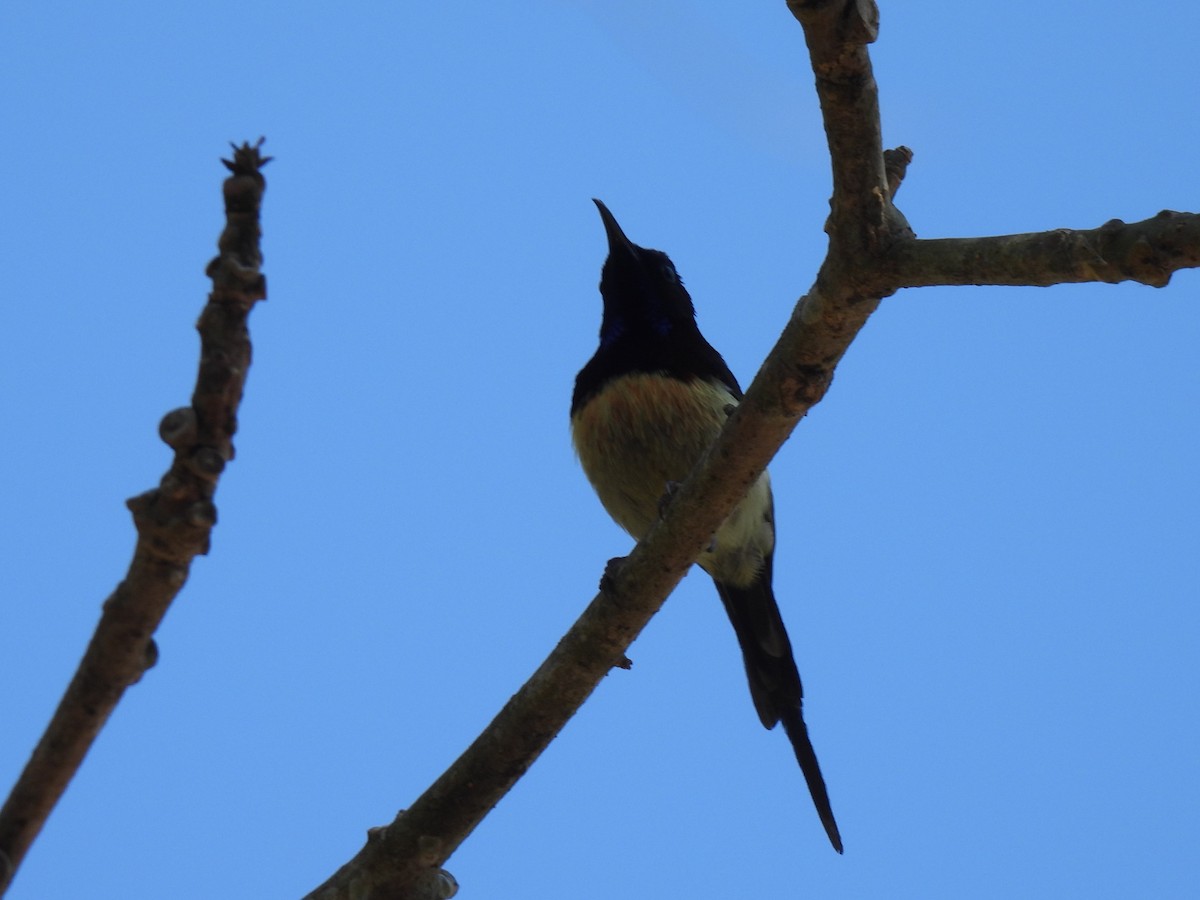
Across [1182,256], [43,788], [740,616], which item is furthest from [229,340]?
[740,616]

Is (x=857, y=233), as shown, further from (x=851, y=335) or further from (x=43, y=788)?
(x=43, y=788)

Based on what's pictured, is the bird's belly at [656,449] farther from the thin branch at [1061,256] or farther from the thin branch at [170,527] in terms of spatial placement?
the thin branch at [170,527]

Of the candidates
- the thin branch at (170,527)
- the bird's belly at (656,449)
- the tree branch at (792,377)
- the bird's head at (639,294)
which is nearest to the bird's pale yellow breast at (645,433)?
the bird's belly at (656,449)

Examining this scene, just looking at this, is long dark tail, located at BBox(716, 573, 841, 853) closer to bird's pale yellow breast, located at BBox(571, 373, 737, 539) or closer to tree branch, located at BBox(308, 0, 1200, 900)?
bird's pale yellow breast, located at BBox(571, 373, 737, 539)

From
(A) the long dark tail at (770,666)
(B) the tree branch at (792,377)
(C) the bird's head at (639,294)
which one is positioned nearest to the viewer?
(B) the tree branch at (792,377)

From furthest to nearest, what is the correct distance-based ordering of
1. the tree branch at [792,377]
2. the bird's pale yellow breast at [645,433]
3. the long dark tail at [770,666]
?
the bird's pale yellow breast at [645,433] → the long dark tail at [770,666] → the tree branch at [792,377]

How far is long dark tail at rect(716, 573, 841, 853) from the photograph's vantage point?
5.03 m

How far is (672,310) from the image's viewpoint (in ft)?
19.0

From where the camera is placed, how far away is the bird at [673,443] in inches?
206

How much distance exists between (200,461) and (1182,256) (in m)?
1.96

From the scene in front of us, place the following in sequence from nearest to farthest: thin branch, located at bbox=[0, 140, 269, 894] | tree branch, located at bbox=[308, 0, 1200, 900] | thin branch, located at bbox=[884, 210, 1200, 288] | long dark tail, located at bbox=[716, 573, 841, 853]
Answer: thin branch, located at bbox=[0, 140, 269, 894], thin branch, located at bbox=[884, 210, 1200, 288], tree branch, located at bbox=[308, 0, 1200, 900], long dark tail, located at bbox=[716, 573, 841, 853]

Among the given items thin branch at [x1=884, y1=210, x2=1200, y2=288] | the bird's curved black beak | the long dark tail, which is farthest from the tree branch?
the bird's curved black beak

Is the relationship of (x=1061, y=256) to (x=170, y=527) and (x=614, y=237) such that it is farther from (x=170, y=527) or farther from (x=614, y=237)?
(x=614, y=237)

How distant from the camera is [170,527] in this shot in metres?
1.84
